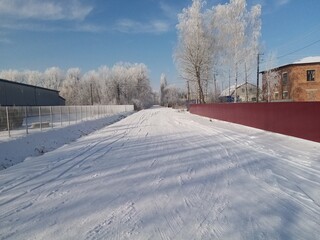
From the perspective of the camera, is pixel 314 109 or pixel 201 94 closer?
pixel 314 109

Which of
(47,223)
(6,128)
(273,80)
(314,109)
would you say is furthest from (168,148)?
(273,80)

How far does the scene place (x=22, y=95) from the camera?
2165 inches

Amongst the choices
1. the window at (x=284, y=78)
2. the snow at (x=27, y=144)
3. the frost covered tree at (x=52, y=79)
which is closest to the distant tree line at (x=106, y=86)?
the frost covered tree at (x=52, y=79)

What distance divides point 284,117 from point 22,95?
5248 cm

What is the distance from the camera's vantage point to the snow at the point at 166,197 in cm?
418

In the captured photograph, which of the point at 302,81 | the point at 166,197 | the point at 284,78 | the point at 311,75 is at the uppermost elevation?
the point at 311,75

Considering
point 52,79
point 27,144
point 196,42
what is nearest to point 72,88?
point 52,79

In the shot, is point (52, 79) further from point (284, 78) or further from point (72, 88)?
point (284, 78)

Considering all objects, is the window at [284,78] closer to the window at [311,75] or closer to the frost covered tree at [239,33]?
the window at [311,75]

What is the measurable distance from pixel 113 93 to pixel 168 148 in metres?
88.4

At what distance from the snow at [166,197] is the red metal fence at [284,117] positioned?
9.00ft

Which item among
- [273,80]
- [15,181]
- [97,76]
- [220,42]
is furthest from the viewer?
[97,76]

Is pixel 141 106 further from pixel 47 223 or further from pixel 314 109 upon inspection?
pixel 47 223

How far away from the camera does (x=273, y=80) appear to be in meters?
57.2
